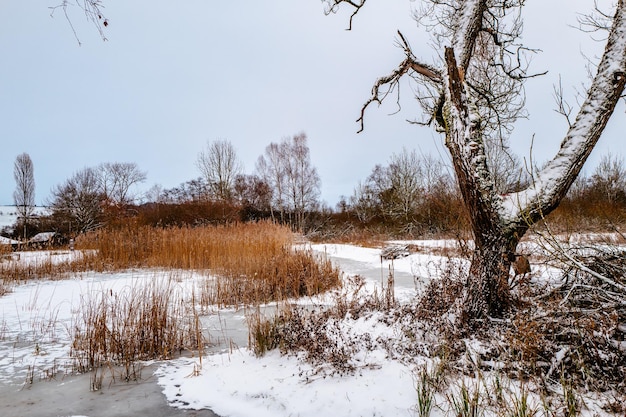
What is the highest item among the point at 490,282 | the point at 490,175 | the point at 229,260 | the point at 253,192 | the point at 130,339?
the point at 253,192

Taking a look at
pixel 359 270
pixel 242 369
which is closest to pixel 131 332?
pixel 242 369

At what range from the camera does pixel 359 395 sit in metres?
2.40

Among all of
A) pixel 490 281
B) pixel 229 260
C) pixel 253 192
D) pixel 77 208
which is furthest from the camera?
pixel 253 192

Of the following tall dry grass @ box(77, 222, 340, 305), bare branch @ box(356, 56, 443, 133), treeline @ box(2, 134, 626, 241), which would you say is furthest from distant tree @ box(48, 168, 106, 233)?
bare branch @ box(356, 56, 443, 133)

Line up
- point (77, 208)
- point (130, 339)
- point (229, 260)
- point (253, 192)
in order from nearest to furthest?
point (130, 339) < point (229, 260) < point (77, 208) < point (253, 192)

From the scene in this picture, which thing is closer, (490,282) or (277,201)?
(490,282)

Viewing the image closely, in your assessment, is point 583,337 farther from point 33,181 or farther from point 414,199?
point 33,181

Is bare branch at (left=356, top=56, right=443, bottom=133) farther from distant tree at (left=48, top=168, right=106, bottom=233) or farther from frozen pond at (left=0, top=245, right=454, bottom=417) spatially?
distant tree at (left=48, top=168, right=106, bottom=233)

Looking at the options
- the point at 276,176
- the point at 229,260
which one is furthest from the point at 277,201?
the point at 229,260

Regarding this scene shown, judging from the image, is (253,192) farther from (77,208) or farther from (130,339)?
(130,339)

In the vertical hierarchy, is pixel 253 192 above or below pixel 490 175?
above

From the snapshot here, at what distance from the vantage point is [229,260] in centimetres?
723

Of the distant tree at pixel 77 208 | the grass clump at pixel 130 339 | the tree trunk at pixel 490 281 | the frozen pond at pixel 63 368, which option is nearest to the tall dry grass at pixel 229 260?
the frozen pond at pixel 63 368

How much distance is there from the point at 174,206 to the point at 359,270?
41.0ft
